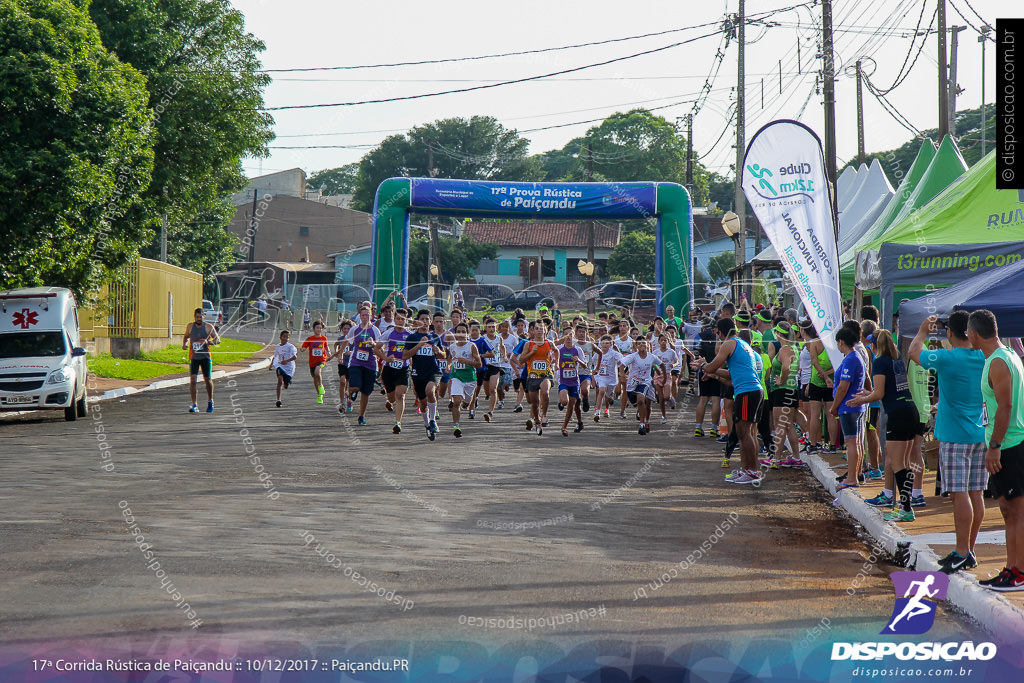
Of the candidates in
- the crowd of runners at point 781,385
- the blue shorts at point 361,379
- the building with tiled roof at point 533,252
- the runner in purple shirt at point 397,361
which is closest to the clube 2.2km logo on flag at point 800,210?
the crowd of runners at point 781,385

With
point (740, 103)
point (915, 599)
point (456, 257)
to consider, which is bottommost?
point (915, 599)

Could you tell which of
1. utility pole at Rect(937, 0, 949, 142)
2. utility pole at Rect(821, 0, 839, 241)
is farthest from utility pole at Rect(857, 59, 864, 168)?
utility pole at Rect(821, 0, 839, 241)

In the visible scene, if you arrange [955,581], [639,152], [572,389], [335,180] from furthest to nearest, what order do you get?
[335,180], [639,152], [572,389], [955,581]

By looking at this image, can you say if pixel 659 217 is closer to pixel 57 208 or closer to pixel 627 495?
pixel 57 208

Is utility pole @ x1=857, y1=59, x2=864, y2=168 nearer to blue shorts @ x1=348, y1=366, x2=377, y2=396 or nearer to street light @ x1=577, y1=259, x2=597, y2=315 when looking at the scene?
street light @ x1=577, y1=259, x2=597, y2=315

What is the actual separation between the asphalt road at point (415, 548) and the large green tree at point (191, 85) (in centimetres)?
1512

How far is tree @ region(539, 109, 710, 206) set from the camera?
6738 centimetres

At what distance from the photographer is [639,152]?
68.7 m

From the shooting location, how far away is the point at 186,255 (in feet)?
166

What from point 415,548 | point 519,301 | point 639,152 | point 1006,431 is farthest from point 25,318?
point 639,152

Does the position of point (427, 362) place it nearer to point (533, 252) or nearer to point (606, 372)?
point (606, 372)

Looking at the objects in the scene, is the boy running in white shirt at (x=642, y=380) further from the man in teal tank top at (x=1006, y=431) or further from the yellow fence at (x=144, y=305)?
the yellow fence at (x=144, y=305)

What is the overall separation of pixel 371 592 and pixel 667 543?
2.81 meters

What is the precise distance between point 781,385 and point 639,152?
5699 centimetres
